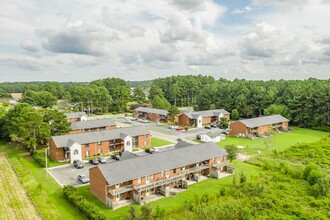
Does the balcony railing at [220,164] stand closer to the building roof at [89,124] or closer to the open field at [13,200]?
the open field at [13,200]

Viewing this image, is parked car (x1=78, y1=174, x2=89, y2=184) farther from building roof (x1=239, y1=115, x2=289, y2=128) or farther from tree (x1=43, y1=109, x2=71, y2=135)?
building roof (x1=239, y1=115, x2=289, y2=128)

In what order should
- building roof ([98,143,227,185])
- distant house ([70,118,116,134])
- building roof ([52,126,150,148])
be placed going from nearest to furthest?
building roof ([98,143,227,185]) < building roof ([52,126,150,148]) < distant house ([70,118,116,134])

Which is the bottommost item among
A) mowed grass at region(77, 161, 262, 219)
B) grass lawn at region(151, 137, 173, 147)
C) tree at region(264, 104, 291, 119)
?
mowed grass at region(77, 161, 262, 219)

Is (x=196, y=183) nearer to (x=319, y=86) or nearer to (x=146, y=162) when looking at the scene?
(x=146, y=162)

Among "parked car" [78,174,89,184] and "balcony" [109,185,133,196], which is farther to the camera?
"parked car" [78,174,89,184]

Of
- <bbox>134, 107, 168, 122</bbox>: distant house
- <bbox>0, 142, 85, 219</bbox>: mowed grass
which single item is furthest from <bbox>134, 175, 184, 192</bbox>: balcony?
<bbox>134, 107, 168, 122</bbox>: distant house

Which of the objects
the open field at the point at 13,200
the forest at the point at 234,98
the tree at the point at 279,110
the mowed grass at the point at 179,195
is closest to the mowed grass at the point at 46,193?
the open field at the point at 13,200

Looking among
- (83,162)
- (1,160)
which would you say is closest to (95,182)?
(83,162)
